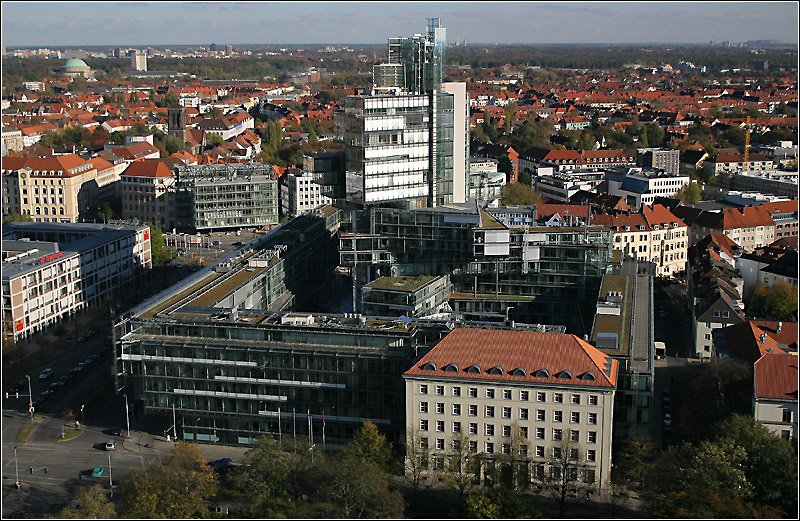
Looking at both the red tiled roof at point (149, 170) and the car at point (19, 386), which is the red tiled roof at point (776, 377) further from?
the red tiled roof at point (149, 170)

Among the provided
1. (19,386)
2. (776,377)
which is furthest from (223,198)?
(776,377)

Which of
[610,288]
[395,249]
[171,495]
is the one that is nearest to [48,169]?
[395,249]

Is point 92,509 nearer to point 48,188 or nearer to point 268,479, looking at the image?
point 268,479

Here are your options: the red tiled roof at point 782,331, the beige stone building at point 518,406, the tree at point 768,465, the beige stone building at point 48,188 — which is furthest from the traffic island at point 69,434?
the beige stone building at point 48,188

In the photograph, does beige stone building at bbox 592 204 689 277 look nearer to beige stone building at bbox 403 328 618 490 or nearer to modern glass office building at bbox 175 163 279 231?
modern glass office building at bbox 175 163 279 231

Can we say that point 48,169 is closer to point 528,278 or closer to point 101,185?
point 101,185

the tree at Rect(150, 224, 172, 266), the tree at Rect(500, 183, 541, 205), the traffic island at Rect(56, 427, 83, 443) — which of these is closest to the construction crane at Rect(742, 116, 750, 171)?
the tree at Rect(500, 183, 541, 205)
